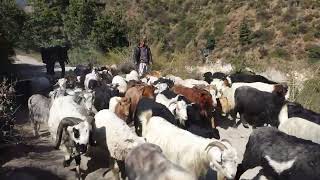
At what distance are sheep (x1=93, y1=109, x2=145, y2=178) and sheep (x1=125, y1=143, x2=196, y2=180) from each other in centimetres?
101

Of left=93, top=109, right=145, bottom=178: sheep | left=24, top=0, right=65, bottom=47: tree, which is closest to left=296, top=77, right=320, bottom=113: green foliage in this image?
left=93, top=109, right=145, bottom=178: sheep

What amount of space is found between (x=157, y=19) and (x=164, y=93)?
134 feet

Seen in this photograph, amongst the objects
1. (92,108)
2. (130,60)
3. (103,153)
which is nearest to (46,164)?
(103,153)

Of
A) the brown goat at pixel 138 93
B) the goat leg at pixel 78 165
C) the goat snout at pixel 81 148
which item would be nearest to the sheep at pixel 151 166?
the goat snout at pixel 81 148

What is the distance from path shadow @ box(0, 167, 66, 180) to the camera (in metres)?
9.64

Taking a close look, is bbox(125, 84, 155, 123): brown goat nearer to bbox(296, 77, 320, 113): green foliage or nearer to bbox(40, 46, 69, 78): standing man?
bbox(296, 77, 320, 113): green foliage

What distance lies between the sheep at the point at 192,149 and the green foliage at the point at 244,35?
1323 inches

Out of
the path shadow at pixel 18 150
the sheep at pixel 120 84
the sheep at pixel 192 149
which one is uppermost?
the sheep at pixel 192 149

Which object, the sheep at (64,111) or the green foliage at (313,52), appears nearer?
the sheep at (64,111)

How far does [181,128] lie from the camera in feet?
33.5

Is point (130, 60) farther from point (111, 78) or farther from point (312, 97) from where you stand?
point (312, 97)

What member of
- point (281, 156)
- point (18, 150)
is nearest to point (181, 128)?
point (281, 156)

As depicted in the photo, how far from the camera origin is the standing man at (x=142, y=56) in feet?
62.1

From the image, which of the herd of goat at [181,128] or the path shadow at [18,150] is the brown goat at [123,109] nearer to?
the herd of goat at [181,128]
